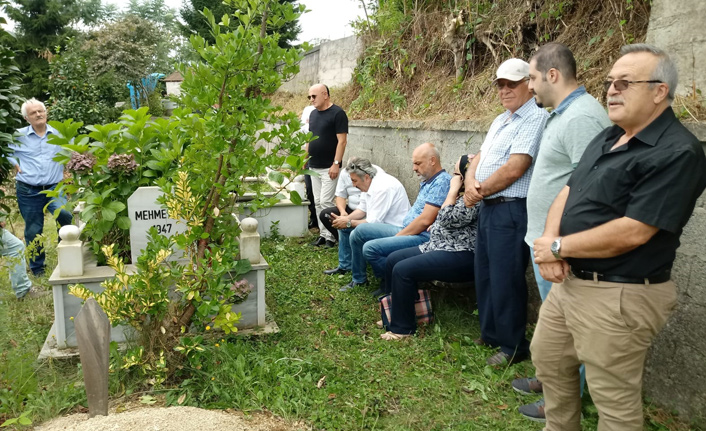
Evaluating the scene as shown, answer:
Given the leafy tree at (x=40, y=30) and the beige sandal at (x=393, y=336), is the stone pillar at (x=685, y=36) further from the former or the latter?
the leafy tree at (x=40, y=30)

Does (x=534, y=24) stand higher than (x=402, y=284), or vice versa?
(x=534, y=24)

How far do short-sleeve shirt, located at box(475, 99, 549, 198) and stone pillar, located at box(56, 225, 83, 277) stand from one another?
271cm

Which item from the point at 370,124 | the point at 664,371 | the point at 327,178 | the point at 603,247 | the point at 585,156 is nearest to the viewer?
the point at 603,247

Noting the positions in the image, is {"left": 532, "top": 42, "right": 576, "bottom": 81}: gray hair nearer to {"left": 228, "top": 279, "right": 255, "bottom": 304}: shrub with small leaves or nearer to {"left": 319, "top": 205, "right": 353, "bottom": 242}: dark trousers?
{"left": 228, "top": 279, "right": 255, "bottom": 304}: shrub with small leaves

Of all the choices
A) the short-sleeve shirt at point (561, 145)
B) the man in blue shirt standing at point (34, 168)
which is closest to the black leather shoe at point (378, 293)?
the short-sleeve shirt at point (561, 145)

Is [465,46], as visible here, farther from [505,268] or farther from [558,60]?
[505,268]

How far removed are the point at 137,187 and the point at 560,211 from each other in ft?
9.69

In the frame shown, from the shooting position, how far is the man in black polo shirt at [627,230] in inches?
77.3

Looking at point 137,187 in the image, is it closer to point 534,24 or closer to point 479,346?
point 479,346

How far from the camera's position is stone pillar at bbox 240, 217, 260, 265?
3969 millimetres

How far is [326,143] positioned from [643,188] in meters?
4.92

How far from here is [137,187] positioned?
156 inches

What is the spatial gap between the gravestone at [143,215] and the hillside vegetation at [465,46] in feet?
8.98

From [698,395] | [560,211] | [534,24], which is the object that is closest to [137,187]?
[560,211]
